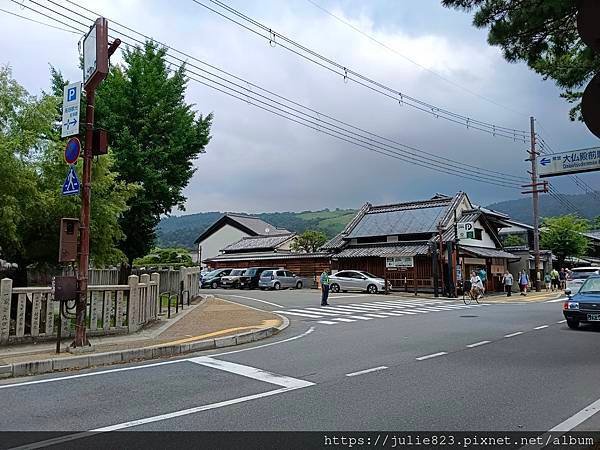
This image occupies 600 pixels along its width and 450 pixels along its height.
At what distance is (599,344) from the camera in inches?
443

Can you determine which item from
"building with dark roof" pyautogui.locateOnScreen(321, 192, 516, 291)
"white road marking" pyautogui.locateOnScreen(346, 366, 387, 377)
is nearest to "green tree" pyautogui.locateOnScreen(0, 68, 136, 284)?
"white road marking" pyautogui.locateOnScreen(346, 366, 387, 377)

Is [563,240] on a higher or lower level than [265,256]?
higher

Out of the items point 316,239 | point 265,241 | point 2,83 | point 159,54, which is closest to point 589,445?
point 2,83

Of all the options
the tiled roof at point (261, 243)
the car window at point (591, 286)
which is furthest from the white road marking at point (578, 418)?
the tiled roof at point (261, 243)

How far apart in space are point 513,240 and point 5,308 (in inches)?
2156

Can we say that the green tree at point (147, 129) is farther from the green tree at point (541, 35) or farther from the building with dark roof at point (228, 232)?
the building with dark roof at point (228, 232)

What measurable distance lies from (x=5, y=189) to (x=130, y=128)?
29.2 feet

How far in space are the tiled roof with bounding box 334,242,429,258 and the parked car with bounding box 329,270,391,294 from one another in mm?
2262

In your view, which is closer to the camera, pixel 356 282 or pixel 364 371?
pixel 364 371

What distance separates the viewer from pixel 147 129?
64.1ft

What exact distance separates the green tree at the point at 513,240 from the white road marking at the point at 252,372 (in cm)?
5246

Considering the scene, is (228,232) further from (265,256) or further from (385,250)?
(385,250)

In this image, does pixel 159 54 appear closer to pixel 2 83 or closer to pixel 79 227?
pixel 2 83

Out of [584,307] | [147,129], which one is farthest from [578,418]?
[147,129]
